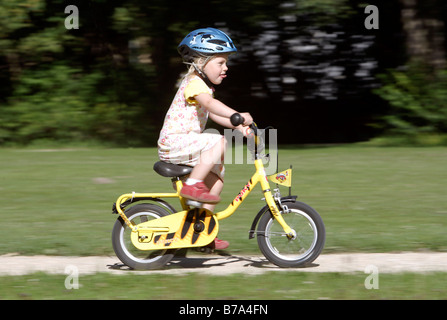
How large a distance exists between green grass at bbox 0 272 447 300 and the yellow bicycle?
0.28 m

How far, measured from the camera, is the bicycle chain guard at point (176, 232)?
228 inches

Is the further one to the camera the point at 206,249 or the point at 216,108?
the point at 206,249

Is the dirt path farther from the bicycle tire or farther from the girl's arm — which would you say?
the girl's arm

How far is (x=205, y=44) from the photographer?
18.9ft

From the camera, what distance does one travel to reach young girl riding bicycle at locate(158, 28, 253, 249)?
5.65m

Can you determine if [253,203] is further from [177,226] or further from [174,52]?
[174,52]

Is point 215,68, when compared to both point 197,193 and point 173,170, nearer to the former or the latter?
point 173,170

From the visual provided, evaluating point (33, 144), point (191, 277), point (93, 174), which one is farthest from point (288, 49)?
point (191, 277)

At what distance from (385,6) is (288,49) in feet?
8.57

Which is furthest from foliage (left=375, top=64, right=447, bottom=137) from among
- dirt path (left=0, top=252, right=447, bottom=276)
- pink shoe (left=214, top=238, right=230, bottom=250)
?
pink shoe (left=214, top=238, right=230, bottom=250)

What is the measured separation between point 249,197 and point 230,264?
3.61 meters

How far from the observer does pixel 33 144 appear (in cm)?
1734

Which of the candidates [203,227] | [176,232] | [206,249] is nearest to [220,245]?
[206,249]

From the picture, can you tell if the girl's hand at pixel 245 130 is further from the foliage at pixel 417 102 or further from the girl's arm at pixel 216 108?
the foliage at pixel 417 102
